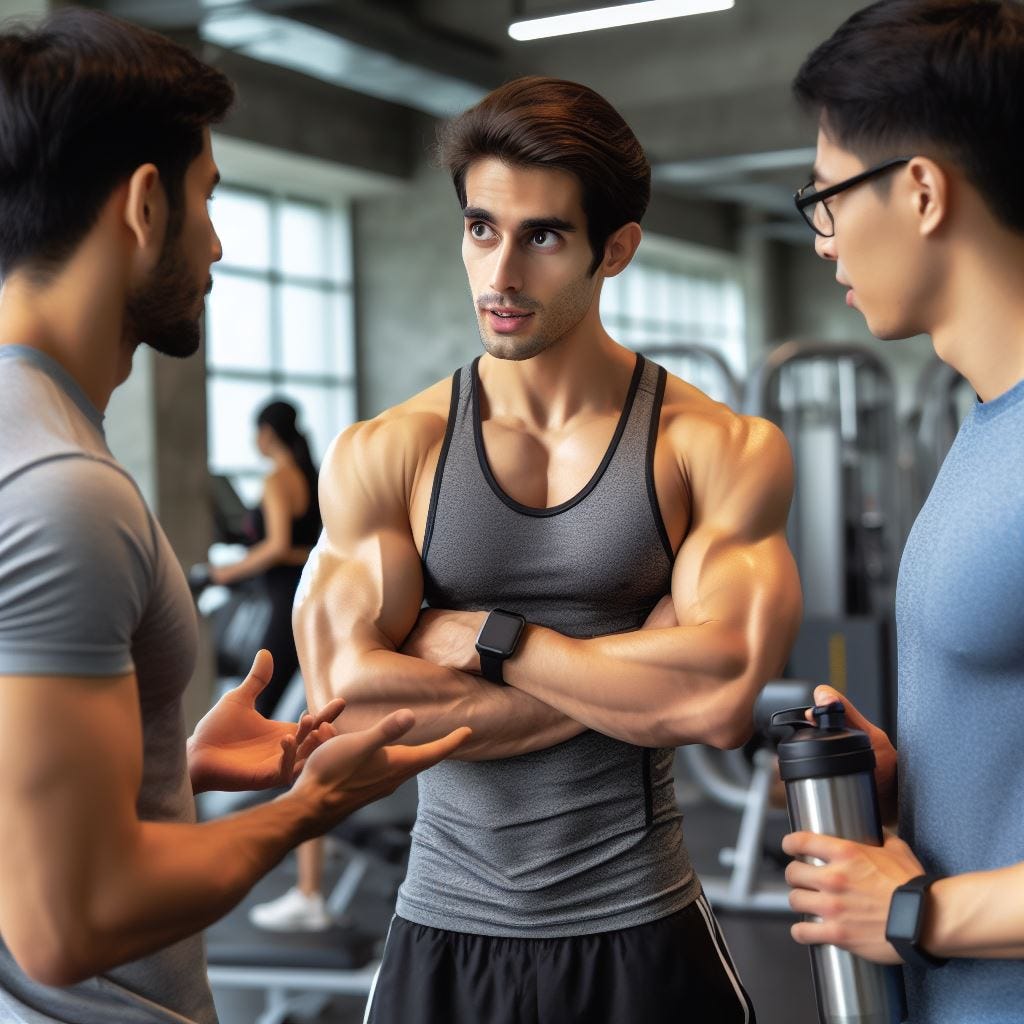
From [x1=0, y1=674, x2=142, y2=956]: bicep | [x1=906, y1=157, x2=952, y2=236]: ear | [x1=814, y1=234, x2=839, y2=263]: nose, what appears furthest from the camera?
[x1=814, y1=234, x2=839, y2=263]: nose

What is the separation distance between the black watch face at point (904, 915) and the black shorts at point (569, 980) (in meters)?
0.61

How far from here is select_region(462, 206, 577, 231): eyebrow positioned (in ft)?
5.58

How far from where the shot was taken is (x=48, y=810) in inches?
35.0

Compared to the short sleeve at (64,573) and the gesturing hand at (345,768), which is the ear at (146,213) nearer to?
the short sleeve at (64,573)

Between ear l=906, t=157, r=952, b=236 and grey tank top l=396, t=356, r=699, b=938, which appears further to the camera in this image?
grey tank top l=396, t=356, r=699, b=938

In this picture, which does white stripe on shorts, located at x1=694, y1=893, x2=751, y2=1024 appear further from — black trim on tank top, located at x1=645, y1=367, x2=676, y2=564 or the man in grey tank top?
black trim on tank top, located at x1=645, y1=367, x2=676, y2=564

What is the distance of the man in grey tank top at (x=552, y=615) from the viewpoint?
1623 millimetres

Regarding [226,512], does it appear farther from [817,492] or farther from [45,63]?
[45,63]

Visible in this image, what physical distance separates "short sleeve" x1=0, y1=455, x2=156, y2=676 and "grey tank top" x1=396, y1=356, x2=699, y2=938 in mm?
778

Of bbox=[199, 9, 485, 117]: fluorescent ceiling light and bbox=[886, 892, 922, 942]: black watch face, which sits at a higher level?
bbox=[199, 9, 485, 117]: fluorescent ceiling light

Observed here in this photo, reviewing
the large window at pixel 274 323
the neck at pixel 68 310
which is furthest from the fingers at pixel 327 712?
the large window at pixel 274 323

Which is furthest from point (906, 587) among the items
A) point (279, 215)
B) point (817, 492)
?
point (279, 215)

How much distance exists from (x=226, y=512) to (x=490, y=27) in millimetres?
4423

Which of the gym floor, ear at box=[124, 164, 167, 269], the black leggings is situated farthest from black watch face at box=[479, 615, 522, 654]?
the black leggings
